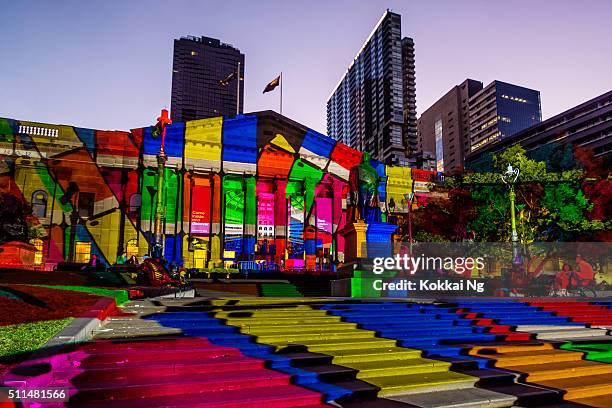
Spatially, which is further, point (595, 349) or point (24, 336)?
point (595, 349)

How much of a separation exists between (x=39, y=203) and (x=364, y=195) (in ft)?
115

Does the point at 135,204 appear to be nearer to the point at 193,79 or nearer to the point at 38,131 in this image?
the point at 38,131

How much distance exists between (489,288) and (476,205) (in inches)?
570

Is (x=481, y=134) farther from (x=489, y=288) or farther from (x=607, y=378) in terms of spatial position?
(x=607, y=378)

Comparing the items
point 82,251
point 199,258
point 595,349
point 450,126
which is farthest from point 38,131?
point 450,126

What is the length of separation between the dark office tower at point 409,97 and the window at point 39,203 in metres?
105

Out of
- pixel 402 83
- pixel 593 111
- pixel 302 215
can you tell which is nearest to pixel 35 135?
pixel 302 215

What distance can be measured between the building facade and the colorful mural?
53.5m

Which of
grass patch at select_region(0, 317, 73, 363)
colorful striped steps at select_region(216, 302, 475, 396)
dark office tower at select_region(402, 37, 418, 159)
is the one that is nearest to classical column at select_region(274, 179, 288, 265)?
colorful striped steps at select_region(216, 302, 475, 396)

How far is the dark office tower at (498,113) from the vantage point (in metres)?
149

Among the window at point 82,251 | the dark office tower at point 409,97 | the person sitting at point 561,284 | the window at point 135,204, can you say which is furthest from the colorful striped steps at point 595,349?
the dark office tower at point 409,97

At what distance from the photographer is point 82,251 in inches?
1622

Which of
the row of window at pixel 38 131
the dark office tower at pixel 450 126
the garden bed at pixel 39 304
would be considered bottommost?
the garden bed at pixel 39 304

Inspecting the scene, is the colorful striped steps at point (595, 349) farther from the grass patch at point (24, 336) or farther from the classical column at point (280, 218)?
the classical column at point (280, 218)
